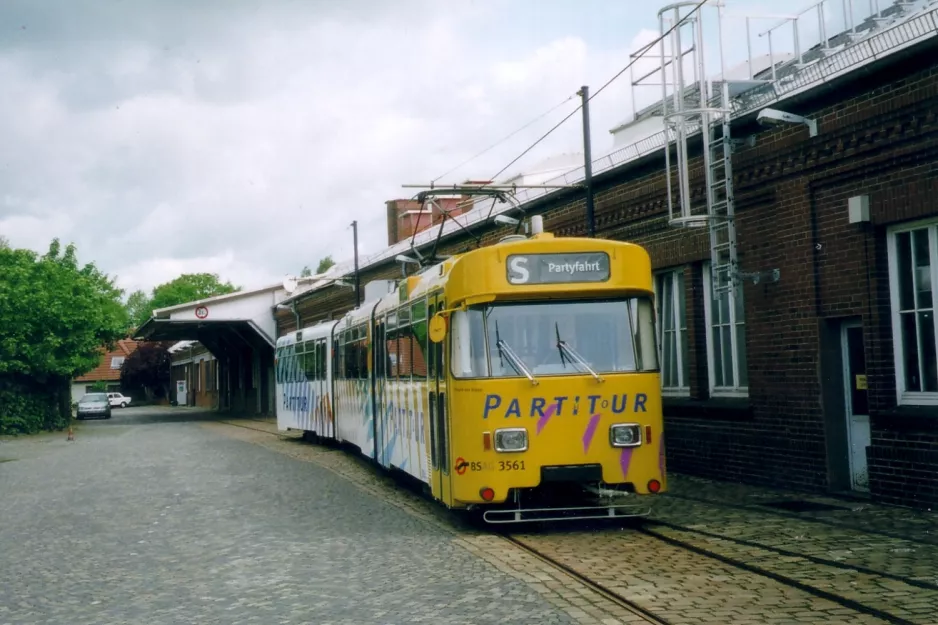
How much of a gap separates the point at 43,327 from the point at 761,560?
34136 mm

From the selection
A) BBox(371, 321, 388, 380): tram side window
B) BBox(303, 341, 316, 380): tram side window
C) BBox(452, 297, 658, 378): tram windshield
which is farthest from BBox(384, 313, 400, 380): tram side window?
BBox(303, 341, 316, 380): tram side window

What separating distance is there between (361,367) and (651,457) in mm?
9113

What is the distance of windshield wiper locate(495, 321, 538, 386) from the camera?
→ 37.0ft

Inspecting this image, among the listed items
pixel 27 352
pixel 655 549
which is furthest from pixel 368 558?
pixel 27 352

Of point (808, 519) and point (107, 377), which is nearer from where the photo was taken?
point (808, 519)

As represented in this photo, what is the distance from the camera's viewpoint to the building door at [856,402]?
13531 millimetres

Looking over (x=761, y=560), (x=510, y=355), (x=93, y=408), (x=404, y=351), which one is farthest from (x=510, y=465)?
(x=93, y=408)

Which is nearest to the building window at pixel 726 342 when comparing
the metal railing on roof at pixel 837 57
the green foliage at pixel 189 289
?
the metal railing on roof at pixel 837 57

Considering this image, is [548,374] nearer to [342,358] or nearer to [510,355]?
[510,355]

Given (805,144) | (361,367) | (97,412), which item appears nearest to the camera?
(805,144)

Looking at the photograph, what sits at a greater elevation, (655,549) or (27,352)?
(27,352)

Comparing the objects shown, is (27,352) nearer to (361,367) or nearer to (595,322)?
(361,367)

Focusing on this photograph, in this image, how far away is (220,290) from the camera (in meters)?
116

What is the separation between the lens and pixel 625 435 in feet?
37.2
